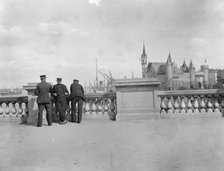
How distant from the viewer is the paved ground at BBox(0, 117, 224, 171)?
394cm

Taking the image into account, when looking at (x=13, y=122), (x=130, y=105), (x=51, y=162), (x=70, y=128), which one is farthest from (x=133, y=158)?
(x=13, y=122)

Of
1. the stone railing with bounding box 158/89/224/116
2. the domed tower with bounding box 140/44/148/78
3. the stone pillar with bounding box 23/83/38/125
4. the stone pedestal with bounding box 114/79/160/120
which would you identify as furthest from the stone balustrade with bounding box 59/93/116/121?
the domed tower with bounding box 140/44/148/78

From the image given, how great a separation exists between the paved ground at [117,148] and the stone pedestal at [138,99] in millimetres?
1293

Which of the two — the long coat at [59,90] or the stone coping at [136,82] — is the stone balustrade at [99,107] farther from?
the long coat at [59,90]

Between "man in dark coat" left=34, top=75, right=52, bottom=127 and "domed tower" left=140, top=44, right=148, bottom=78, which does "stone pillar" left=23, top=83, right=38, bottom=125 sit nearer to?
"man in dark coat" left=34, top=75, right=52, bottom=127

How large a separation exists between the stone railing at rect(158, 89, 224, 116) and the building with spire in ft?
337

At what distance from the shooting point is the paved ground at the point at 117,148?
12.9 ft

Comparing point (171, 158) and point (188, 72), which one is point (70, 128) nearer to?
point (171, 158)

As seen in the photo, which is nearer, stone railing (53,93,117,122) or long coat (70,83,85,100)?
long coat (70,83,85,100)

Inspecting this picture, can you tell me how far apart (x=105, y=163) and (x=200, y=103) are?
589 cm

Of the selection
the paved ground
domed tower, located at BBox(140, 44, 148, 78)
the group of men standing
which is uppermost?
domed tower, located at BBox(140, 44, 148, 78)

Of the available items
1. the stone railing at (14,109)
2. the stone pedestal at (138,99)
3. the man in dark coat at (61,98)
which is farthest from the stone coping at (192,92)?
the stone railing at (14,109)

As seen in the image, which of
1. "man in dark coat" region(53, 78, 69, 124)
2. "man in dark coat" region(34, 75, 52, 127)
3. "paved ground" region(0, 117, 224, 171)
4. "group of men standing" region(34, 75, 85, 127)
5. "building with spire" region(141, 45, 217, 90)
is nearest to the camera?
"paved ground" region(0, 117, 224, 171)

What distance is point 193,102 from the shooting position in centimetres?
884
